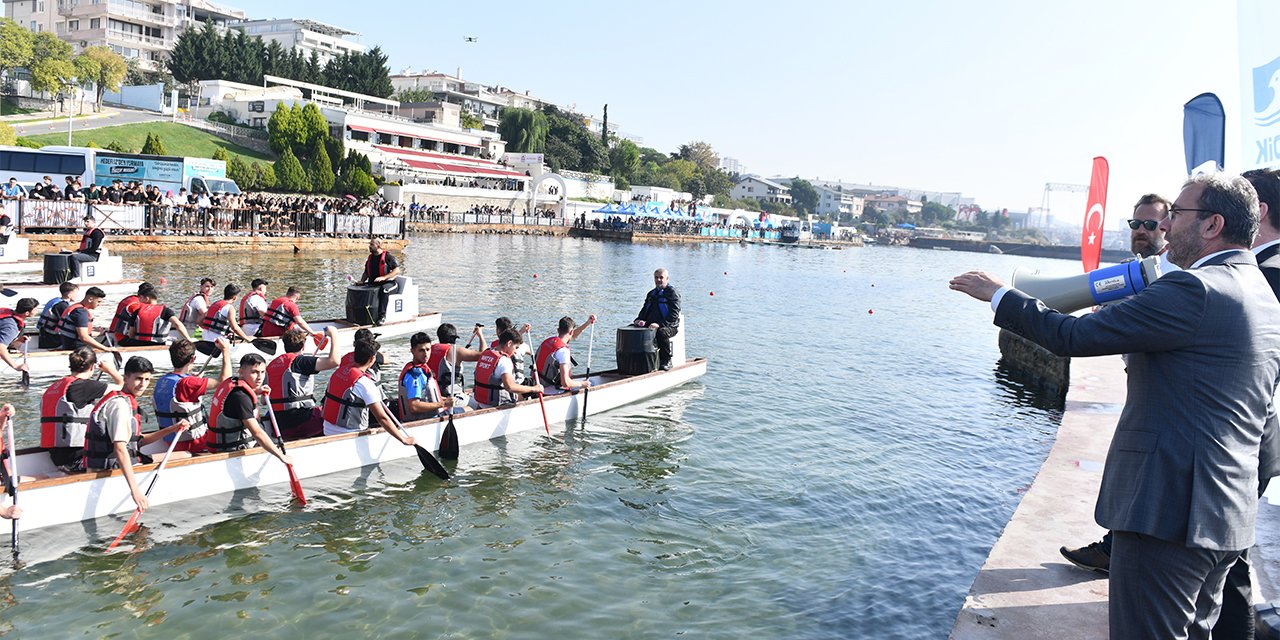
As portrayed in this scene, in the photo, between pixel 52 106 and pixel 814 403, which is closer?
pixel 814 403

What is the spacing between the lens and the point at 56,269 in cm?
2011

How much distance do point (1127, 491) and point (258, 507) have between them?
26.9 feet

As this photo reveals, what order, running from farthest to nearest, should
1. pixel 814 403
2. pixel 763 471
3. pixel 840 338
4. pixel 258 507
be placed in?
pixel 840 338
pixel 814 403
pixel 763 471
pixel 258 507

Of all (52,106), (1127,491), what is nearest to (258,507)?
(1127,491)

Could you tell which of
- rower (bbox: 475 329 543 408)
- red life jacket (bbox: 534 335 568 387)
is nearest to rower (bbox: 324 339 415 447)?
rower (bbox: 475 329 543 408)

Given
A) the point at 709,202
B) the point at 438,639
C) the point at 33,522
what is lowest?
the point at 438,639

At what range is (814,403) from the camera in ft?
54.3

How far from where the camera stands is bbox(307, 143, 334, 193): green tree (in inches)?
2537

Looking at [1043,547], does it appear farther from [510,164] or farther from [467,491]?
[510,164]

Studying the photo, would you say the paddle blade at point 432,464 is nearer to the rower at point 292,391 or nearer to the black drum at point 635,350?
the rower at point 292,391

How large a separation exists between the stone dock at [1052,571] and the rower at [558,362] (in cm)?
672

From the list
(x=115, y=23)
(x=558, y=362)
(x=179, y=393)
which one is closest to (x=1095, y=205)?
(x=558, y=362)

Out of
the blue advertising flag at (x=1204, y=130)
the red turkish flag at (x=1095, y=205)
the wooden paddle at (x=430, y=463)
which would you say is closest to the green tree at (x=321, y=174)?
the red turkish flag at (x=1095, y=205)

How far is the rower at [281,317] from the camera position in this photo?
15.3 m
